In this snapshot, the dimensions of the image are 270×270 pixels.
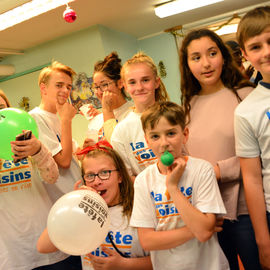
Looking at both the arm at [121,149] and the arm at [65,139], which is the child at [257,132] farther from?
the arm at [65,139]

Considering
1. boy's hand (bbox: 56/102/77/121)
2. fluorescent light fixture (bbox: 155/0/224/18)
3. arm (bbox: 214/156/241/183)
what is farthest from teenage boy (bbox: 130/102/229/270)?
fluorescent light fixture (bbox: 155/0/224/18)

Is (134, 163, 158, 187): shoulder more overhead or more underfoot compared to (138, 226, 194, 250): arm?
more overhead

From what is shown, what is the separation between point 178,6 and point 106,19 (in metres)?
1.15

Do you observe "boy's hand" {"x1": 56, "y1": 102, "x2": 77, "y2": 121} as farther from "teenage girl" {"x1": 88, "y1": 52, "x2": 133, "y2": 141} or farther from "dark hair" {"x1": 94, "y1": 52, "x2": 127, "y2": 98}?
"dark hair" {"x1": 94, "y1": 52, "x2": 127, "y2": 98}

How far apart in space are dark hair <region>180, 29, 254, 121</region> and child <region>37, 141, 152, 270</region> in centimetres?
50

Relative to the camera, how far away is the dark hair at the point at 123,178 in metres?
1.51

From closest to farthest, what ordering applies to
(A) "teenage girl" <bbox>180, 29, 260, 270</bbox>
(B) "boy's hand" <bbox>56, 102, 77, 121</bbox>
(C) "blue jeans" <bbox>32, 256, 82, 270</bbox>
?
(A) "teenage girl" <bbox>180, 29, 260, 270</bbox> → (C) "blue jeans" <bbox>32, 256, 82, 270</bbox> → (B) "boy's hand" <bbox>56, 102, 77, 121</bbox>

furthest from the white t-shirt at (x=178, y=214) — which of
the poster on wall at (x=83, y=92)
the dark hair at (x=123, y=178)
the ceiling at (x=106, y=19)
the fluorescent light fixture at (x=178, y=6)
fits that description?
the fluorescent light fixture at (x=178, y=6)

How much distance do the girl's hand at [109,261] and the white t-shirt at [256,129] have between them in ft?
2.41

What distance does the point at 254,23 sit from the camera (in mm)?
1222

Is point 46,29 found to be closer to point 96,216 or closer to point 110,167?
point 110,167

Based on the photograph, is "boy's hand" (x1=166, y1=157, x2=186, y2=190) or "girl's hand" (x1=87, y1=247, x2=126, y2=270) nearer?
"boy's hand" (x1=166, y1=157, x2=186, y2=190)

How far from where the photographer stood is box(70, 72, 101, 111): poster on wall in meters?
4.77

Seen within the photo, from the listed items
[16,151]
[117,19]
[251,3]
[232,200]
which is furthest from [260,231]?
[251,3]
